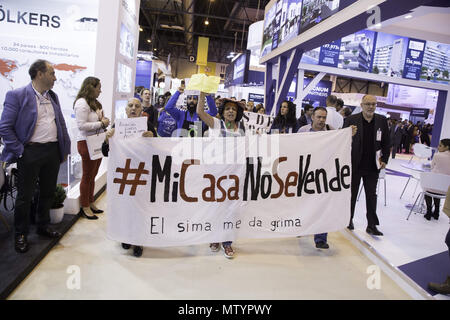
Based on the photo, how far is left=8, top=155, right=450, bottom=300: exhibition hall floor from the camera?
2541 millimetres

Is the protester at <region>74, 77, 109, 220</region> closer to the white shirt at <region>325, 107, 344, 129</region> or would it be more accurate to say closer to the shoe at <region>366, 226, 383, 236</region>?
the white shirt at <region>325, 107, 344, 129</region>

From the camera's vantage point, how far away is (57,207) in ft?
11.5

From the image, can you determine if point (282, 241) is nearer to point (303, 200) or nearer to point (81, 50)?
point (303, 200)

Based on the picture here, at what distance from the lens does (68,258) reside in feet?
9.66

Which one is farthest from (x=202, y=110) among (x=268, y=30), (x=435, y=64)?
(x=435, y=64)

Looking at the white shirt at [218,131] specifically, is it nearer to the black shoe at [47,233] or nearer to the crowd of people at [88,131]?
the crowd of people at [88,131]

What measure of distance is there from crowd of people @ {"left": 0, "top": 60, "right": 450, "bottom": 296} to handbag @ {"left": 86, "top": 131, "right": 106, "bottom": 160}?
0.06 m

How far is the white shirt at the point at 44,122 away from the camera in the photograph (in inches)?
112

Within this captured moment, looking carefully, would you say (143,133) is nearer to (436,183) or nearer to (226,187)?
(226,187)

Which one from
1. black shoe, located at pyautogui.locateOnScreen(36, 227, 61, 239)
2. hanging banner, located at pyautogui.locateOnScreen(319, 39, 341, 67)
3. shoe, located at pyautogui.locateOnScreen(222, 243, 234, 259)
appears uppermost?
hanging banner, located at pyautogui.locateOnScreen(319, 39, 341, 67)

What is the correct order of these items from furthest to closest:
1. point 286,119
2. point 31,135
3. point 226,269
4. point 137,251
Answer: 1. point 286,119
2. point 137,251
3. point 226,269
4. point 31,135

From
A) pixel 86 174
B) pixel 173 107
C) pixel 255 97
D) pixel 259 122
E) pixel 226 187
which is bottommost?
pixel 86 174

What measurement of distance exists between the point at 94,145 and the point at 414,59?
11.0 m

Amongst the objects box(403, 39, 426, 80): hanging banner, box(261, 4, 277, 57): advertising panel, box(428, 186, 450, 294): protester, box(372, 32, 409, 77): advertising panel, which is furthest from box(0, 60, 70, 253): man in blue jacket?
box(403, 39, 426, 80): hanging banner
